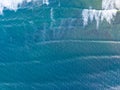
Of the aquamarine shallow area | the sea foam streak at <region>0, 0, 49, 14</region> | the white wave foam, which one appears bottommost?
the aquamarine shallow area

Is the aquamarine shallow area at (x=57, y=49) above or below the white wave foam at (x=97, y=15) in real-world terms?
below

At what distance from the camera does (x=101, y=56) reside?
1.03 meters

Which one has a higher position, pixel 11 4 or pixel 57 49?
pixel 11 4

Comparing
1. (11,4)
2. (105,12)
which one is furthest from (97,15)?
(11,4)

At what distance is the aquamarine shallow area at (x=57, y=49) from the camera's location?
3.34 ft

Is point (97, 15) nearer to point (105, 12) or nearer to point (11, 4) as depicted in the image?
point (105, 12)

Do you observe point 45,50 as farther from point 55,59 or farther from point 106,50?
point 106,50

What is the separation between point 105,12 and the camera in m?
1.03

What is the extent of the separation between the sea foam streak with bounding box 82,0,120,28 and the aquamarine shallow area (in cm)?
1

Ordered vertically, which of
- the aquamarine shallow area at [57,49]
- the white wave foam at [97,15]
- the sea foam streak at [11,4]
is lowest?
the aquamarine shallow area at [57,49]

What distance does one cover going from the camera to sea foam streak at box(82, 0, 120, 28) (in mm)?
1018

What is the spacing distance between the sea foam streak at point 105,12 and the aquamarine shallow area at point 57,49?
0.01 metres

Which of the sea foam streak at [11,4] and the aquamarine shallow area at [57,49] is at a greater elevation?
the sea foam streak at [11,4]

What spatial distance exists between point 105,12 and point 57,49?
0.14 meters
